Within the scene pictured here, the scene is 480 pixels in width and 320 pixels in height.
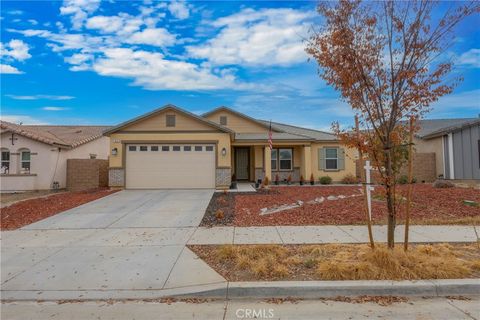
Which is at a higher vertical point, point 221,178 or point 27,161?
point 27,161

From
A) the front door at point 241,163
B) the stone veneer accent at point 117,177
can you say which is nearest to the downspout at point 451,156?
the front door at point 241,163

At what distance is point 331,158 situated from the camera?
2206 centimetres

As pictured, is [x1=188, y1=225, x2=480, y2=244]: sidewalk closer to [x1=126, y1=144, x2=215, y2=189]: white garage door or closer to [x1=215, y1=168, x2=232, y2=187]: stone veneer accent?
[x1=215, y1=168, x2=232, y2=187]: stone veneer accent

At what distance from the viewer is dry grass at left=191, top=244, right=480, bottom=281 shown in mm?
4863

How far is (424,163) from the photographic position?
21.8 meters

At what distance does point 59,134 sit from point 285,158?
17.5 m

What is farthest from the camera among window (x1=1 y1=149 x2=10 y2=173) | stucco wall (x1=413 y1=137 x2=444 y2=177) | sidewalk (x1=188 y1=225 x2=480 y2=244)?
stucco wall (x1=413 y1=137 x2=444 y2=177)

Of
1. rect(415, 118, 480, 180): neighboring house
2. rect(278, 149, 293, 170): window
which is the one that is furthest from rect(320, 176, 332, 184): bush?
rect(415, 118, 480, 180): neighboring house

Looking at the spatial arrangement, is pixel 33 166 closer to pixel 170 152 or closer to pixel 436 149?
pixel 170 152

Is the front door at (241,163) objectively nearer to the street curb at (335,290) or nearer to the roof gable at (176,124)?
the roof gable at (176,124)

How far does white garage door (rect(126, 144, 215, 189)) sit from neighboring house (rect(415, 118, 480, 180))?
1300 centimetres

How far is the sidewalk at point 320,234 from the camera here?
23.3 feet

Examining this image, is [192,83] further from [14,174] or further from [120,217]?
[120,217]

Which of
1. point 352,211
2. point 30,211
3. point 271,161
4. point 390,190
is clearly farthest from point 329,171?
point 30,211
